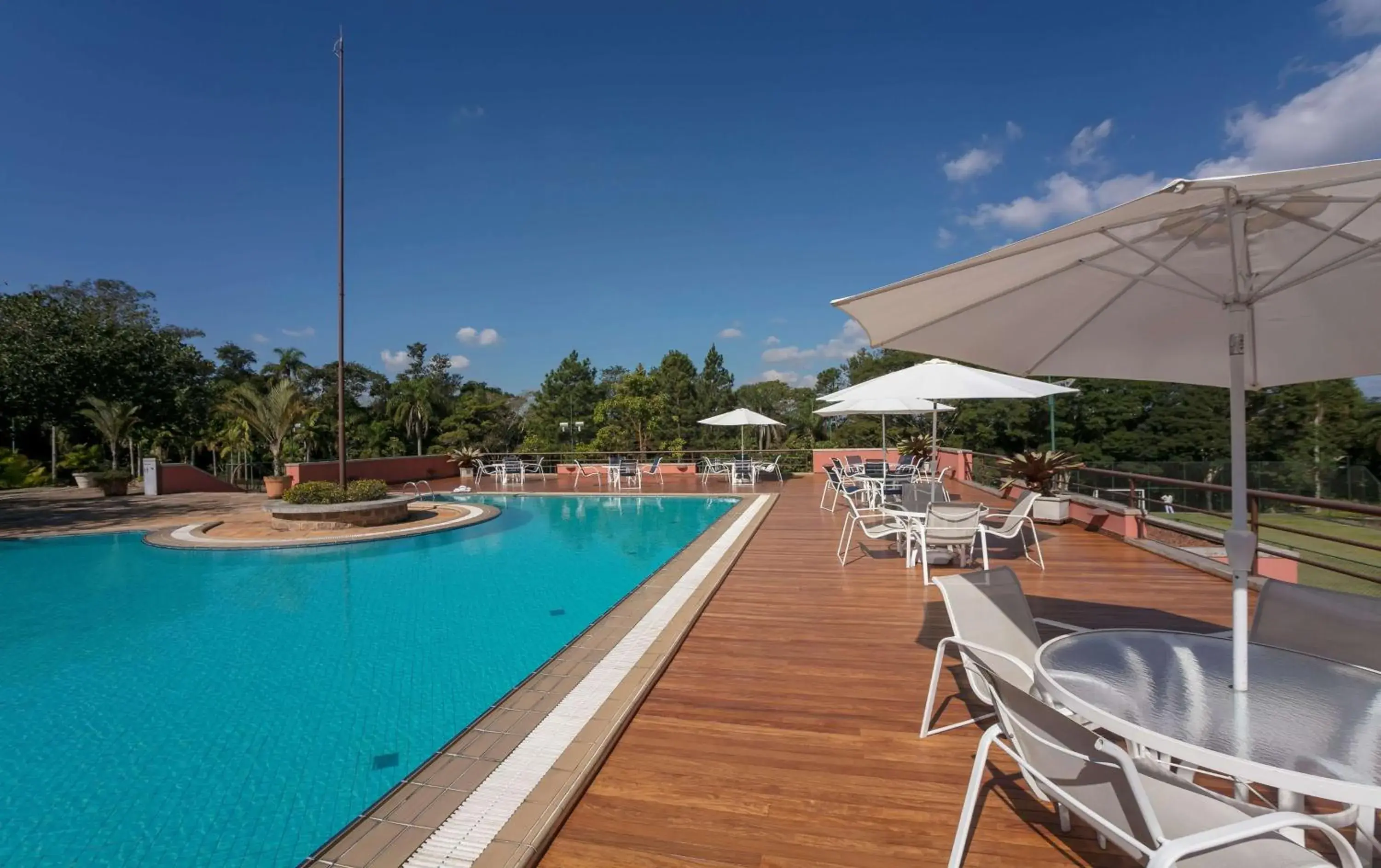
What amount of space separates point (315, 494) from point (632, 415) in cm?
1403

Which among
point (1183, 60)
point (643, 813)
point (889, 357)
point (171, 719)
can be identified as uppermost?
point (1183, 60)

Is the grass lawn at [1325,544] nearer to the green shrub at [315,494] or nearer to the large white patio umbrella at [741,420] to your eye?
the large white patio umbrella at [741,420]

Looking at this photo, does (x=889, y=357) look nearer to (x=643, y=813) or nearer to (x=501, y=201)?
(x=501, y=201)

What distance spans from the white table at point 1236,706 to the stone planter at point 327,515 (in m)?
10.7

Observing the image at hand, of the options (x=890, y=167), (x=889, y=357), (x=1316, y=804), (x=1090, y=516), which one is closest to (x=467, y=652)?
(x=1316, y=804)

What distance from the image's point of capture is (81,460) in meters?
21.0

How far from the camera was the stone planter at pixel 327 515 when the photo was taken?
32.4 feet

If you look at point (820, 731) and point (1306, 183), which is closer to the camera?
point (1306, 183)

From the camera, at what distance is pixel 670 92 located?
15398 mm

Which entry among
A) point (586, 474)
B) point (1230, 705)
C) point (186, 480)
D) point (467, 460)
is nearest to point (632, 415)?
point (586, 474)

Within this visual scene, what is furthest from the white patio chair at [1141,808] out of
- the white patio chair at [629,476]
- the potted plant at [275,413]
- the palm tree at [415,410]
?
the palm tree at [415,410]

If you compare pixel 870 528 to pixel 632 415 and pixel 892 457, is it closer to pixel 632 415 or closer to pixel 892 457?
pixel 892 457

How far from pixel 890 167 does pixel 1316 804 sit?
1782 centimetres

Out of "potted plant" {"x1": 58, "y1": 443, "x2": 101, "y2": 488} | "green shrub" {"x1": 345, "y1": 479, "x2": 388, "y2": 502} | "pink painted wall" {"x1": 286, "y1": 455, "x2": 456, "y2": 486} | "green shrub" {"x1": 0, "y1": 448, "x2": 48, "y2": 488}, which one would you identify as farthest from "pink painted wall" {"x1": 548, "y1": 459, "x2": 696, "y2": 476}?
"green shrub" {"x1": 0, "y1": 448, "x2": 48, "y2": 488}
